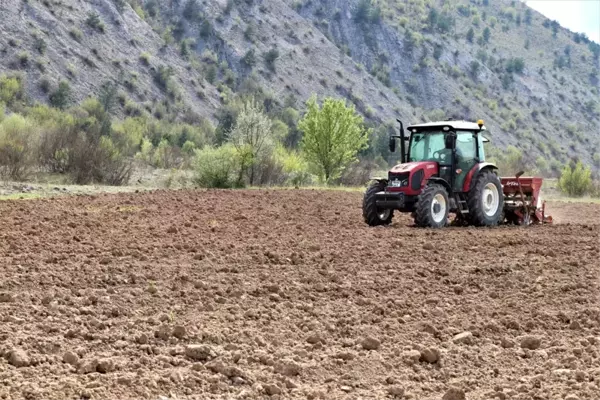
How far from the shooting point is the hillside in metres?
59.4

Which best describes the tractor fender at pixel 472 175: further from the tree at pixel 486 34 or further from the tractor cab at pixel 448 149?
the tree at pixel 486 34

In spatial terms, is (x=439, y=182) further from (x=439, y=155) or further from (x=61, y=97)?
(x=61, y=97)

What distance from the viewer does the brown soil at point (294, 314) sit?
586cm

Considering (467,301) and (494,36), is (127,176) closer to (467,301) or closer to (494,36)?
(467,301)

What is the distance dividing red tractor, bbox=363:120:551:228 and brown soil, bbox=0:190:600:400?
119 centimetres

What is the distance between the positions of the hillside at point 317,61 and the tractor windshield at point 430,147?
38616 mm

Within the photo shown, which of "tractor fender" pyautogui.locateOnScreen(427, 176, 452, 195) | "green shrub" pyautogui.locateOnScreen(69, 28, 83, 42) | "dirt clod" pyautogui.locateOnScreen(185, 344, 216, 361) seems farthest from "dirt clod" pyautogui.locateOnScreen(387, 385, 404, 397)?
"green shrub" pyautogui.locateOnScreen(69, 28, 83, 42)

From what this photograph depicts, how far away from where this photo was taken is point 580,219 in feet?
77.8

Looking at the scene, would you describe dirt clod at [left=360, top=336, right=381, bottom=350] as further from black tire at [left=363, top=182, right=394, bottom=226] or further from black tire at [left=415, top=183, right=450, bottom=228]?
black tire at [left=363, top=182, right=394, bottom=226]

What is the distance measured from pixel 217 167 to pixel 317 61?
164ft

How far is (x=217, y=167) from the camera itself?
34938 mm

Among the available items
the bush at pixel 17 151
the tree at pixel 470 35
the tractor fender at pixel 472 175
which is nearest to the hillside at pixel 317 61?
the tree at pixel 470 35

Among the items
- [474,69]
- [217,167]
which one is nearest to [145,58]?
[217,167]

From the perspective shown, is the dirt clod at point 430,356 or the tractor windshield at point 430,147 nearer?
the dirt clod at point 430,356
